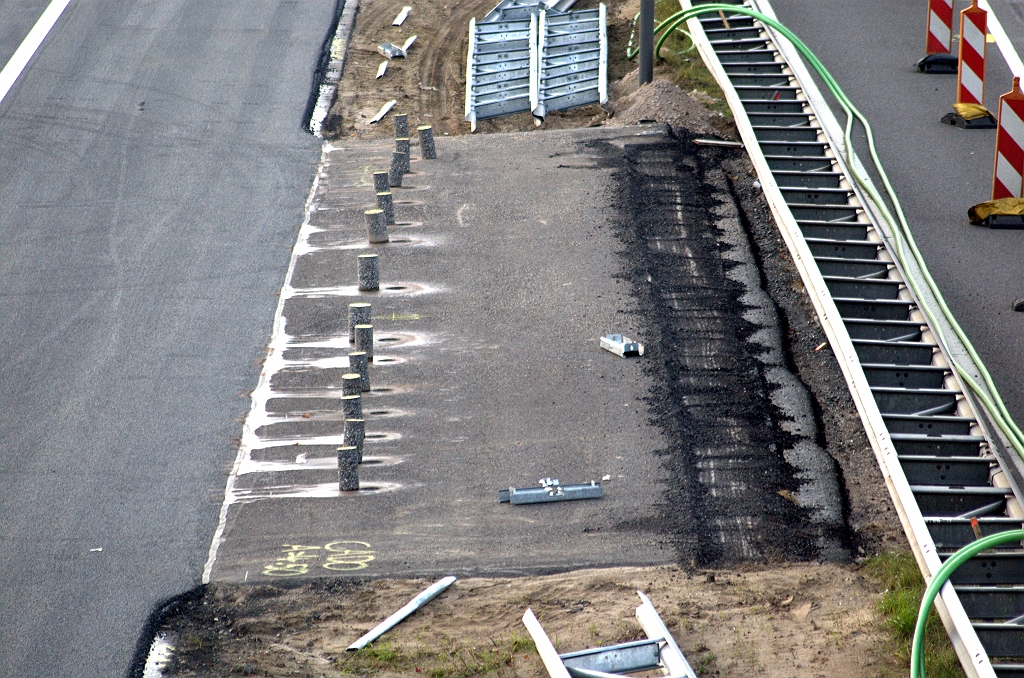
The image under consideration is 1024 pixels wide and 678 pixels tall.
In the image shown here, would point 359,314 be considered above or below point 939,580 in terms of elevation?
below

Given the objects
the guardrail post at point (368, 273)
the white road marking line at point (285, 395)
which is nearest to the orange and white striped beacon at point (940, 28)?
the white road marking line at point (285, 395)

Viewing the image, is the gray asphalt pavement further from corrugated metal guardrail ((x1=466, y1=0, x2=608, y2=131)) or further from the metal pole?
corrugated metal guardrail ((x1=466, y1=0, x2=608, y2=131))

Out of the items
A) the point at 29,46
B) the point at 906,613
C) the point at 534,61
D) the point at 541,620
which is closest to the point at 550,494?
the point at 541,620

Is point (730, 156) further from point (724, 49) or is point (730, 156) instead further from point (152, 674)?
A: point (152, 674)

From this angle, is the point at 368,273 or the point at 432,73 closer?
the point at 368,273

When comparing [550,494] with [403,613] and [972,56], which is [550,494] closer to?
[403,613]

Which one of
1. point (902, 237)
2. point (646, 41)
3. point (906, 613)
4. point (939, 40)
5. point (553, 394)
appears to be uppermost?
point (646, 41)

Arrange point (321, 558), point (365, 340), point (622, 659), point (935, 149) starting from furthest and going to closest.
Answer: point (935, 149) < point (365, 340) < point (321, 558) < point (622, 659)

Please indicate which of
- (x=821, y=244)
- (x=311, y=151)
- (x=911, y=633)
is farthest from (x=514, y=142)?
(x=911, y=633)
